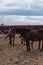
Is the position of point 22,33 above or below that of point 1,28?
above

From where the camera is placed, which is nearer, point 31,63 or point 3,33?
point 31,63

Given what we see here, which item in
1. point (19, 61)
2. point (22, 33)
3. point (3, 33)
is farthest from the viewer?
point (3, 33)

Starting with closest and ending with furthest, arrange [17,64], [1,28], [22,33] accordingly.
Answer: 1. [17,64]
2. [22,33]
3. [1,28]

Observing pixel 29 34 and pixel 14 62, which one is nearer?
pixel 14 62

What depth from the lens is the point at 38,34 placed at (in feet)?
38.7

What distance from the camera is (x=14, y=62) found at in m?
8.66

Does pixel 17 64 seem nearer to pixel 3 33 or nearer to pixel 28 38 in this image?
pixel 28 38

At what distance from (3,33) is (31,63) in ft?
58.7

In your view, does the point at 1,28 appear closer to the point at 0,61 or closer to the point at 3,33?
the point at 3,33

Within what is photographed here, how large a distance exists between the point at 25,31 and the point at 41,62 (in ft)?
10.6

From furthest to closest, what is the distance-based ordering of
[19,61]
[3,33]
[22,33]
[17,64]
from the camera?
[3,33] < [22,33] < [19,61] < [17,64]

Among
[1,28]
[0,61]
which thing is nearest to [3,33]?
[1,28]

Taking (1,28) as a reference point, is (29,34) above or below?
above

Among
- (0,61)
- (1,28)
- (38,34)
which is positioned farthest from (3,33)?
(0,61)
